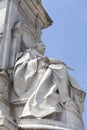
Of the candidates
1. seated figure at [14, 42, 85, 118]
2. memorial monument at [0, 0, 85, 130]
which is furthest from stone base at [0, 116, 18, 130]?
seated figure at [14, 42, 85, 118]

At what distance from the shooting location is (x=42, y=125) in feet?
40.4

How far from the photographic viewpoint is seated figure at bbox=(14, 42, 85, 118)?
507 inches

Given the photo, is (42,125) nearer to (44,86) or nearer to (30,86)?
(44,86)

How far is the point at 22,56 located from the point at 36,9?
10.9 feet

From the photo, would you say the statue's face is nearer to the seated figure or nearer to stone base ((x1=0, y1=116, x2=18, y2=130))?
the seated figure

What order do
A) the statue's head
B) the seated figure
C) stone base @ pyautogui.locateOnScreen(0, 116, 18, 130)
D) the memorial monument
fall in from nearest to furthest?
stone base @ pyautogui.locateOnScreen(0, 116, 18, 130) → the memorial monument → the seated figure → the statue's head

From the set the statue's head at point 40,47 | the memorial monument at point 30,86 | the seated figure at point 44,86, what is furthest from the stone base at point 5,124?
the statue's head at point 40,47

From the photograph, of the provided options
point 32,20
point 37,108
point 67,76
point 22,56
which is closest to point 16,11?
point 32,20

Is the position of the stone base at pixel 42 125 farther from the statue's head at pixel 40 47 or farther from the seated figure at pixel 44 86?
the statue's head at pixel 40 47

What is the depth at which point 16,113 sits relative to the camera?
13.2 m

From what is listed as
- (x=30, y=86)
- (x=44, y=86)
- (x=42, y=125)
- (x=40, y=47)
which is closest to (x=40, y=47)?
(x=40, y=47)

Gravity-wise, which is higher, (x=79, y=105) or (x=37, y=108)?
(x=37, y=108)

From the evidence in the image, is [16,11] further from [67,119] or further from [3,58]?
[67,119]

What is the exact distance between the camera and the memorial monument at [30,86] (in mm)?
12633
